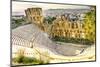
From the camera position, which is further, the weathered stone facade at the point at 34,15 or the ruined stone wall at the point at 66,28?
the ruined stone wall at the point at 66,28

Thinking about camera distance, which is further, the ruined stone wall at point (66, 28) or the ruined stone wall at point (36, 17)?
the ruined stone wall at point (66, 28)

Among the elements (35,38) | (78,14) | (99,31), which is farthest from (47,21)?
(99,31)

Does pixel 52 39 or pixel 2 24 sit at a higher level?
pixel 2 24

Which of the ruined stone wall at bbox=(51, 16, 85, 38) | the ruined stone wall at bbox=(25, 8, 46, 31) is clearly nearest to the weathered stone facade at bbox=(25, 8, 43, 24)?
the ruined stone wall at bbox=(25, 8, 46, 31)

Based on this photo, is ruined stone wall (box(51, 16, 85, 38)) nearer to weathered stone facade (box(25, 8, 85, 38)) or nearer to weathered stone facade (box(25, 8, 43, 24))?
weathered stone facade (box(25, 8, 85, 38))

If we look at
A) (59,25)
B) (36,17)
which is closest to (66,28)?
(59,25)

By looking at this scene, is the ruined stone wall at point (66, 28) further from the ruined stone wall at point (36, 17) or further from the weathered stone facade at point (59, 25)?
the ruined stone wall at point (36, 17)

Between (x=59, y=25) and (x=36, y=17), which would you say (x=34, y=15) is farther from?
(x=59, y=25)

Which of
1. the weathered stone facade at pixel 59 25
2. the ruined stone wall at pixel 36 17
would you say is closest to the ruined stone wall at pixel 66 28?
the weathered stone facade at pixel 59 25

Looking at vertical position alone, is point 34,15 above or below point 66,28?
above

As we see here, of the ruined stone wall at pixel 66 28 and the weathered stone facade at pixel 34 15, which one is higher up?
the weathered stone facade at pixel 34 15

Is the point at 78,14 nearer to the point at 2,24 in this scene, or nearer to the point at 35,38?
A: the point at 35,38
